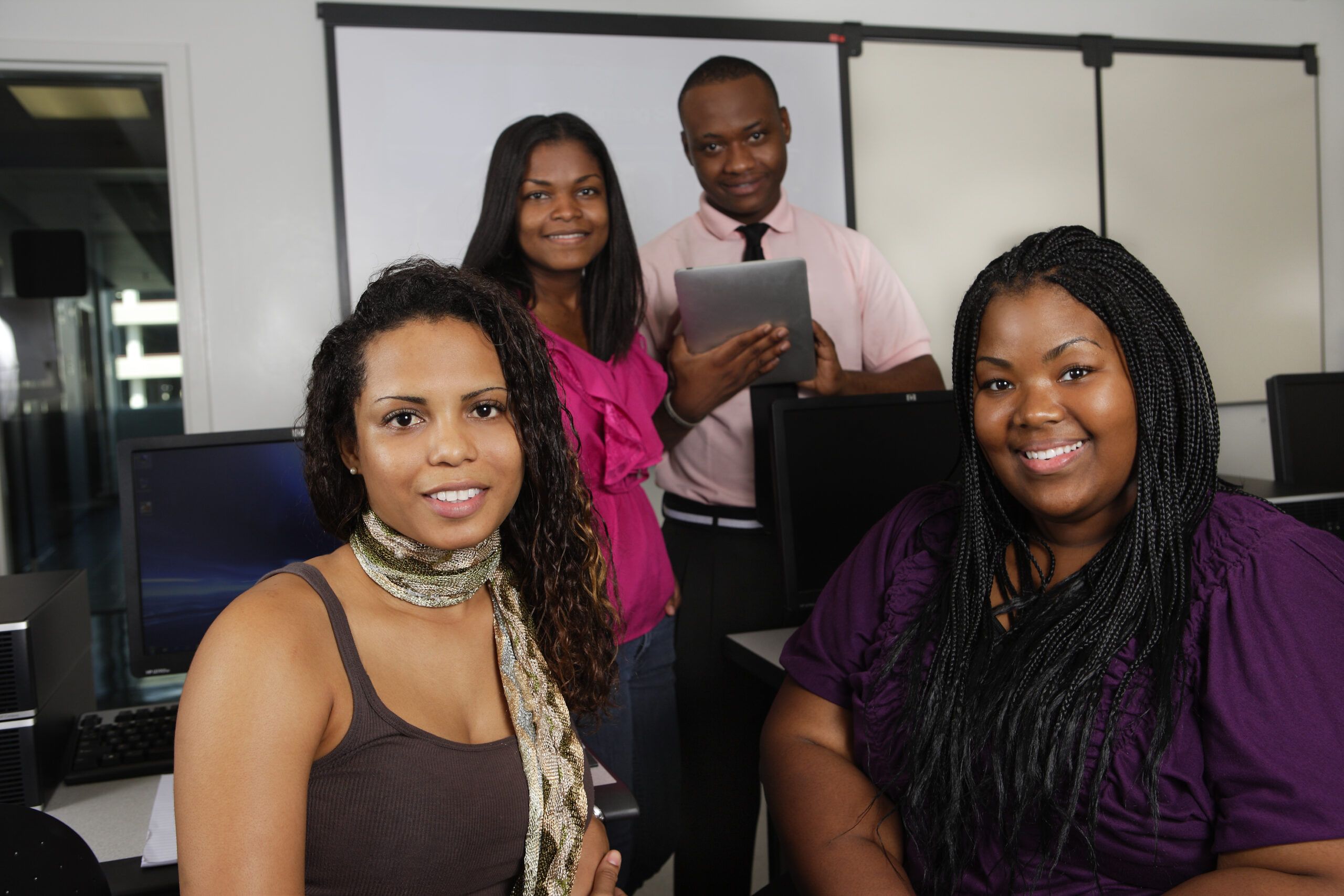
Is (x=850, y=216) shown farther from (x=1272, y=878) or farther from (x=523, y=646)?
(x=1272, y=878)

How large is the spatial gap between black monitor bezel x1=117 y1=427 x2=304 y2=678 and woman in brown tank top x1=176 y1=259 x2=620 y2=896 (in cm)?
57

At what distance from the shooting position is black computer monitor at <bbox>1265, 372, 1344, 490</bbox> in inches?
91.7

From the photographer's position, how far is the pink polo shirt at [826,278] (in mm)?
2686

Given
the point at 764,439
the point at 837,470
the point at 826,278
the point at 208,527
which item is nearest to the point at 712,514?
the point at 764,439

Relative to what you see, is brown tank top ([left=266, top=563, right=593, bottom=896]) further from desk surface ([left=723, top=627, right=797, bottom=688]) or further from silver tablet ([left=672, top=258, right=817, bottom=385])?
silver tablet ([left=672, top=258, right=817, bottom=385])

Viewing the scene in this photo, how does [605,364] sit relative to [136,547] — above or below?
above

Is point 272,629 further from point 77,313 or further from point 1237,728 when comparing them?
point 77,313

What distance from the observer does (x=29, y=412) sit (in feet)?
9.91

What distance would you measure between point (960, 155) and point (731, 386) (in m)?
1.70

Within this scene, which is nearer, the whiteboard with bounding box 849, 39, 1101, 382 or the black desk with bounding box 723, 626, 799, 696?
the black desk with bounding box 723, 626, 799, 696

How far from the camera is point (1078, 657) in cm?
114

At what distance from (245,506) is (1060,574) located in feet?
4.42

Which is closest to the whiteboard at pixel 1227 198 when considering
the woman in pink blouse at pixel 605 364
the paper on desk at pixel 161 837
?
the woman in pink blouse at pixel 605 364

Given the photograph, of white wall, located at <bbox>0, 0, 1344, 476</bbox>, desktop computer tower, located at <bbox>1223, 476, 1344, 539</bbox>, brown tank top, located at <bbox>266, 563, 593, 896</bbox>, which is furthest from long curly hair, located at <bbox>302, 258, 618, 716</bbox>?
white wall, located at <bbox>0, 0, 1344, 476</bbox>
